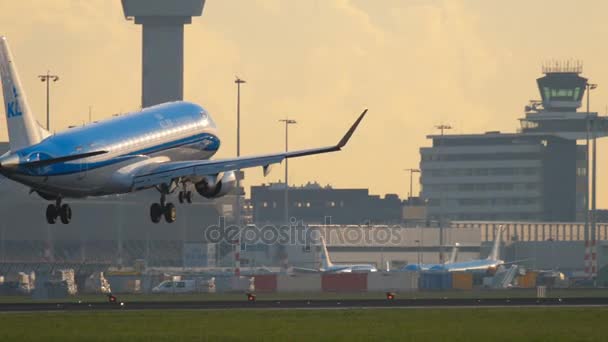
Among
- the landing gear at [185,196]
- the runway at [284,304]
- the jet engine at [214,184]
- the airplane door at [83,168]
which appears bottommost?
the runway at [284,304]

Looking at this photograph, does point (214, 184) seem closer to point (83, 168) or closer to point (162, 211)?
point (162, 211)

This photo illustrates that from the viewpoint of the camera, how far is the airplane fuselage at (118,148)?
90.8 meters

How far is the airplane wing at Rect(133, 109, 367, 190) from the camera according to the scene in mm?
96375

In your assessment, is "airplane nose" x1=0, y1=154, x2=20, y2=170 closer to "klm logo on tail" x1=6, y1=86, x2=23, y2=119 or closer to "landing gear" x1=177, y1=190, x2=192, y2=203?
"klm logo on tail" x1=6, y1=86, x2=23, y2=119

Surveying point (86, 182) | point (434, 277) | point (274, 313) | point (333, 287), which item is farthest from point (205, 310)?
point (434, 277)

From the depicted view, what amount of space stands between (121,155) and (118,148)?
1.78ft

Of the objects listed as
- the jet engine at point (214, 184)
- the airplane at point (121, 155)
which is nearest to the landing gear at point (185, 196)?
the airplane at point (121, 155)

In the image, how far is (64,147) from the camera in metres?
91.0

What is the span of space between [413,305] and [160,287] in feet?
157

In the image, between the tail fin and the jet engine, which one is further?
the jet engine

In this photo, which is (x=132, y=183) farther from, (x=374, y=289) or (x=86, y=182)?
(x=374, y=289)

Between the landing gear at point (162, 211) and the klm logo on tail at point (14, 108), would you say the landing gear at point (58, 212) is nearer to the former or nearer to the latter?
the landing gear at point (162, 211)

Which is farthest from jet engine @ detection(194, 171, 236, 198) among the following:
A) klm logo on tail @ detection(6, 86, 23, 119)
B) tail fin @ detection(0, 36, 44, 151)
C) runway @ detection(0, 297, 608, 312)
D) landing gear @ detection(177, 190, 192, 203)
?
runway @ detection(0, 297, 608, 312)

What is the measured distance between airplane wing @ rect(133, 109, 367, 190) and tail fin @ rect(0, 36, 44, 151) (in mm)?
7203
